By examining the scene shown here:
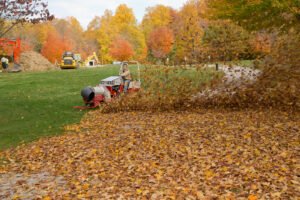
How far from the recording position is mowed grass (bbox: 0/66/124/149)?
35.3ft

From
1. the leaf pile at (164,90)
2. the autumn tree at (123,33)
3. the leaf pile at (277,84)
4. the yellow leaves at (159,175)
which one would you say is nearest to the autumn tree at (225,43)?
the leaf pile at (164,90)

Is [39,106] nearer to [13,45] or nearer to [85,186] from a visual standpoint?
[13,45]

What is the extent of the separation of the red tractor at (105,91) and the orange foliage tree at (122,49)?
33.0 metres

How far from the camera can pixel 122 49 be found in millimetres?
47750

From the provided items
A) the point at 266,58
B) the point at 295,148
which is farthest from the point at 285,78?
the point at 295,148

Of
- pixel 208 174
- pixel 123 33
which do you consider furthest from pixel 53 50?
pixel 208 174

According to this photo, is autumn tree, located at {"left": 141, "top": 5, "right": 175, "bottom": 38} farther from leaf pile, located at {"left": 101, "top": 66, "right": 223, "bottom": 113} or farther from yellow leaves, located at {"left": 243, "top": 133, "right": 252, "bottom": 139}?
yellow leaves, located at {"left": 243, "top": 133, "right": 252, "bottom": 139}

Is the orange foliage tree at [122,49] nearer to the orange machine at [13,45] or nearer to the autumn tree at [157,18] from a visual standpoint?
the autumn tree at [157,18]

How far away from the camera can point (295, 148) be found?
7305 millimetres

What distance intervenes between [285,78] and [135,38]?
41684 millimetres

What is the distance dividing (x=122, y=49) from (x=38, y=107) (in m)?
33.8

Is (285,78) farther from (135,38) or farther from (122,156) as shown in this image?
(135,38)

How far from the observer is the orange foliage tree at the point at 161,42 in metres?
44.2

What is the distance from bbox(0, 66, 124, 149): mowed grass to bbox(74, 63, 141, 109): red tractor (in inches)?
25.8
